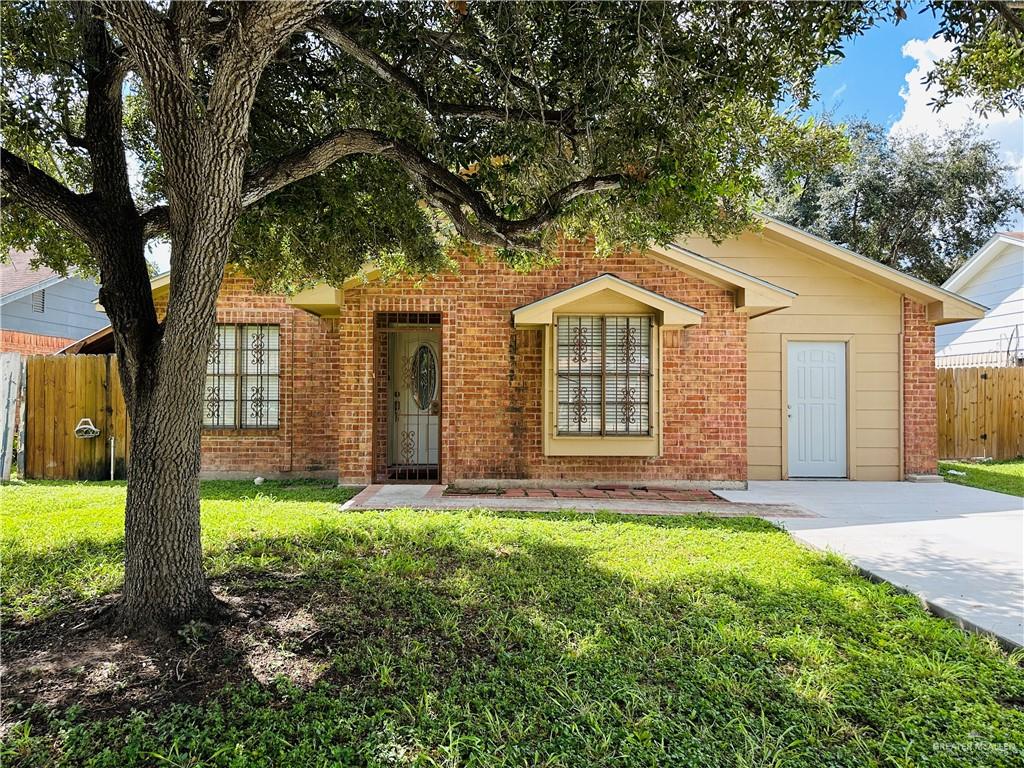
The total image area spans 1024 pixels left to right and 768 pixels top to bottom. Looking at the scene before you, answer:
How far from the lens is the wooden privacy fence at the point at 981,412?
12359mm

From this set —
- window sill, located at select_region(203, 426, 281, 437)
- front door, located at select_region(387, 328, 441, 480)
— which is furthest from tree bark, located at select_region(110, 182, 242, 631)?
front door, located at select_region(387, 328, 441, 480)

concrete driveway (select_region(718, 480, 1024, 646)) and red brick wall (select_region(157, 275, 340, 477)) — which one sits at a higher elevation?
red brick wall (select_region(157, 275, 340, 477))

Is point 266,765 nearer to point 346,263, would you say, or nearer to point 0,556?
point 0,556

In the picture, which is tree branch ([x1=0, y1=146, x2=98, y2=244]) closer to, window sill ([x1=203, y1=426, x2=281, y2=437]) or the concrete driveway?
the concrete driveway

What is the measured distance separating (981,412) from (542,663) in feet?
45.7

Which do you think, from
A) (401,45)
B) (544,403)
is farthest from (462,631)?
(544,403)

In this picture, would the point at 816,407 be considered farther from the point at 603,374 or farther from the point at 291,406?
the point at 291,406

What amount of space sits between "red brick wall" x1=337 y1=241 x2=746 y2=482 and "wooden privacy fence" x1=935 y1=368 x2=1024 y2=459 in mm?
7210

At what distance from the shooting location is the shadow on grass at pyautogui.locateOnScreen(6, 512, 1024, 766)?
244 cm

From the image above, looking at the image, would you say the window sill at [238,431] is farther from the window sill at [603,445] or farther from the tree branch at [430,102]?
the tree branch at [430,102]

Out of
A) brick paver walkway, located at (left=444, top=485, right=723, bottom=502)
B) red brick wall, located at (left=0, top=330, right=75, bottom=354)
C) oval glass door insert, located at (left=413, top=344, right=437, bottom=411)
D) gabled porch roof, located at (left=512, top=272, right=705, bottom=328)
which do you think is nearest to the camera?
brick paver walkway, located at (left=444, top=485, right=723, bottom=502)

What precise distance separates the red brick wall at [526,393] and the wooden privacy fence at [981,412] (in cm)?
721

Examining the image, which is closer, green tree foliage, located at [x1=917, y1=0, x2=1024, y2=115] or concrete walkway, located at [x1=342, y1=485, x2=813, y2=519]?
green tree foliage, located at [x1=917, y1=0, x2=1024, y2=115]

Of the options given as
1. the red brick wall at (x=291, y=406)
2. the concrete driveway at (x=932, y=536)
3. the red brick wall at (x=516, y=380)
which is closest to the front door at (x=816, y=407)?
the concrete driveway at (x=932, y=536)
